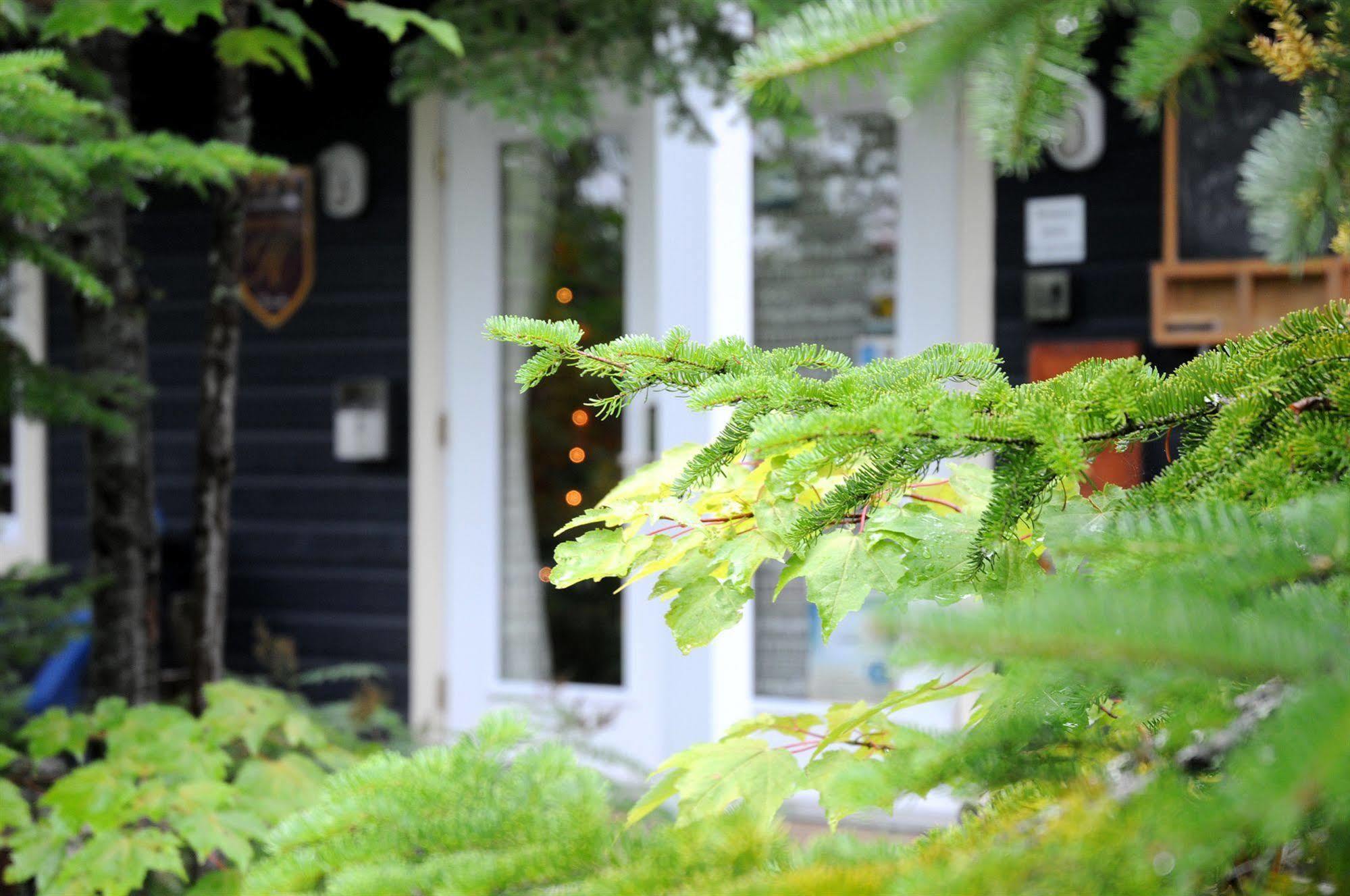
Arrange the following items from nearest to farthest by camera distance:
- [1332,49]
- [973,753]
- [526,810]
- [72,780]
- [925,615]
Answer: [925,615]
[973,753]
[526,810]
[1332,49]
[72,780]

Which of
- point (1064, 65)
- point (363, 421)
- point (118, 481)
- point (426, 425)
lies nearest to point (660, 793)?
point (1064, 65)

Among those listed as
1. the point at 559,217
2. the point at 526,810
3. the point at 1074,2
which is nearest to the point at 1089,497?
the point at 1074,2

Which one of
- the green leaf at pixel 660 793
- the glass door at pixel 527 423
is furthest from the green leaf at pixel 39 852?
the glass door at pixel 527 423

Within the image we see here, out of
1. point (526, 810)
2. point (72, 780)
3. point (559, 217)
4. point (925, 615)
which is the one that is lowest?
point (72, 780)

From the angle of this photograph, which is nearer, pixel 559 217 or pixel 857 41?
pixel 857 41

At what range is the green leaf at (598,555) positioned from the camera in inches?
31.2

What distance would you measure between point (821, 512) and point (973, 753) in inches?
8.9

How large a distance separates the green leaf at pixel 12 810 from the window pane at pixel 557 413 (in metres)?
2.38

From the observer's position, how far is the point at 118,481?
91.7 inches

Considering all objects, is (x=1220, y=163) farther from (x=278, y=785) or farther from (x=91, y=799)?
(x=91, y=799)

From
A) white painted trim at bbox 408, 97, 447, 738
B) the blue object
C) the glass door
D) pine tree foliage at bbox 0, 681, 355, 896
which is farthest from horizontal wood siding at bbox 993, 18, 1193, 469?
the blue object

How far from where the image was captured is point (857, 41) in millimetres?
642

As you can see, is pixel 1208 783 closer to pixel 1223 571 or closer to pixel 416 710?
pixel 1223 571

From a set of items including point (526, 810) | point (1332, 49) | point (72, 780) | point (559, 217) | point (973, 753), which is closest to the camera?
point (973, 753)
